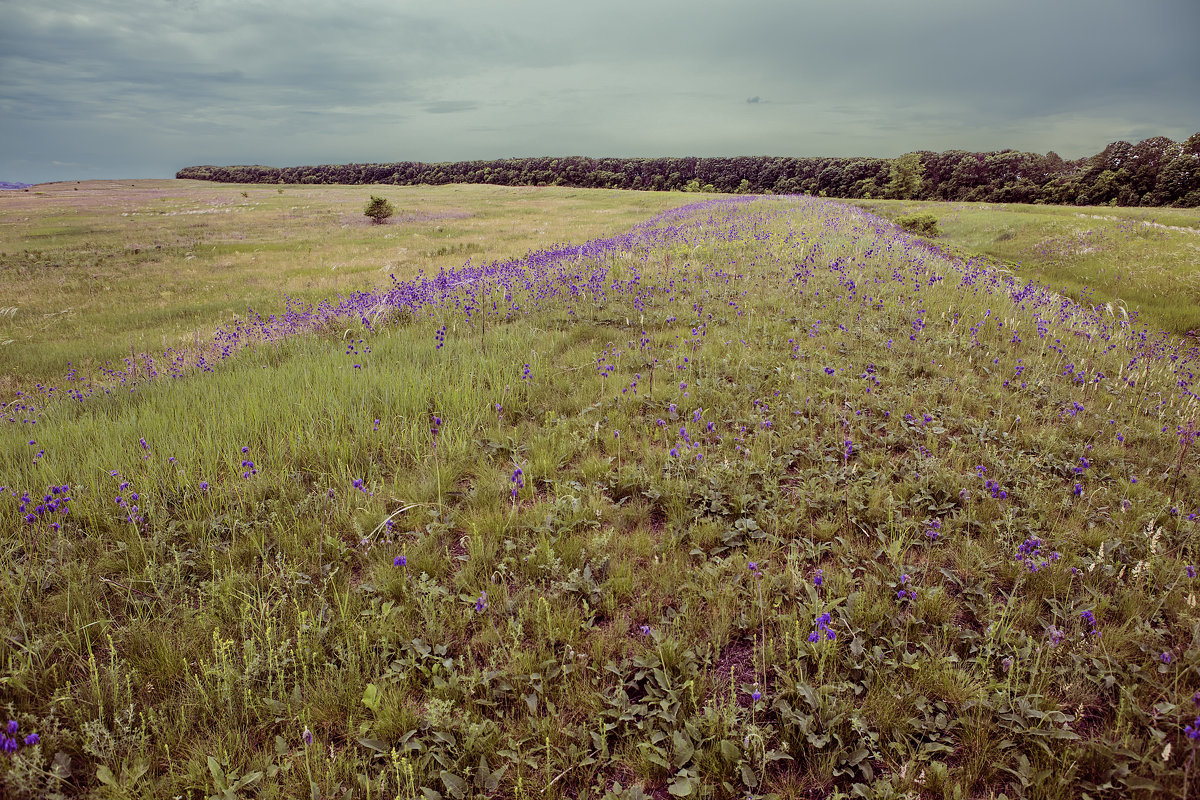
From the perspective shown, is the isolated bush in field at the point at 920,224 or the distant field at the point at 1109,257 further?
the isolated bush in field at the point at 920,224

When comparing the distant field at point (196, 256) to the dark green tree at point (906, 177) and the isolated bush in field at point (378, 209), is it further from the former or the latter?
the dark green tree at point (906, 177)

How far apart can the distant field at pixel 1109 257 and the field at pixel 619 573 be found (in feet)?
35.5

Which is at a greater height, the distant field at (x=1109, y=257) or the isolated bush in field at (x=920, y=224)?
the isolated bush in field at (x=920, y=224)

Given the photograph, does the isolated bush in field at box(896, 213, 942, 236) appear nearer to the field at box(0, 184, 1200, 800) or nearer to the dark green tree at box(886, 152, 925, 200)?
the field at box(0, 184, 1200, 800)

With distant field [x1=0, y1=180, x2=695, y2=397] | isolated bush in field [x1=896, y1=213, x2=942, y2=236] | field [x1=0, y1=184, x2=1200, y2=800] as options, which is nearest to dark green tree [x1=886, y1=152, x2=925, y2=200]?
distant field [x1=0, y1=180, x2=695, y2=397]

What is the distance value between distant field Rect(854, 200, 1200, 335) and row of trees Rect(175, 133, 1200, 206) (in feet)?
96.2

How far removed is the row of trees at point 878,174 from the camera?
172 feet

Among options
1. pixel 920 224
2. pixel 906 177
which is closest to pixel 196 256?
pixel 920 224

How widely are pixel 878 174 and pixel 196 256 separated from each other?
89571mm

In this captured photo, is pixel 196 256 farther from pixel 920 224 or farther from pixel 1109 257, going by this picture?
pixel 1109 257

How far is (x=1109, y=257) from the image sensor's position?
20.7 meters

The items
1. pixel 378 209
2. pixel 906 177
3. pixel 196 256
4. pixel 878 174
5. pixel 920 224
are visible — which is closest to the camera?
pixel 196 256

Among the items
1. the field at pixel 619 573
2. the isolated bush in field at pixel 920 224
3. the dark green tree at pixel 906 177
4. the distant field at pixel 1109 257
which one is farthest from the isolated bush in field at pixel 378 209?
the dark green tree at pixel 906 177

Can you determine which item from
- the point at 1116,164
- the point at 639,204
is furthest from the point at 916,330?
the point at 1116,164
